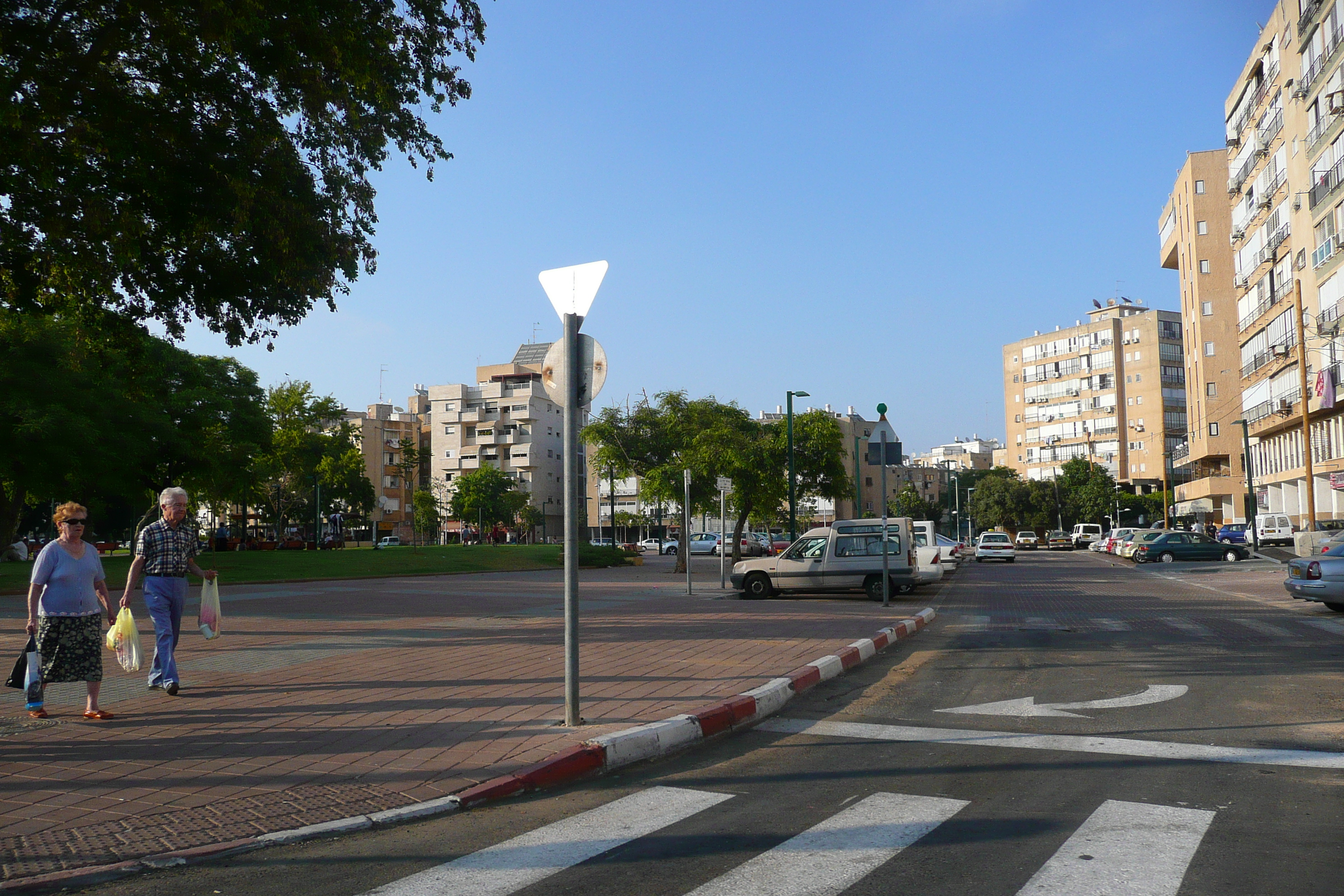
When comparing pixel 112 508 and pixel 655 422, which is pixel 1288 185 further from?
pixel 112 508

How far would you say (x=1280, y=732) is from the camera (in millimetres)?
6637

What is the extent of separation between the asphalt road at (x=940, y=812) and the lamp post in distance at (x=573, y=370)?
38.0 inches

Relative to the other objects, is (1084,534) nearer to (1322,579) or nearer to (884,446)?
(1322,579)

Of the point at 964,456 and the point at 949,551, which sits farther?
the point at 964,456

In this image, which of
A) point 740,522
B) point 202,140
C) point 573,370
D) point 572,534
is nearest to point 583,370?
point 573,370

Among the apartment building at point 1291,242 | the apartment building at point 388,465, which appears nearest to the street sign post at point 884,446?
the apartment building at point 1291,242

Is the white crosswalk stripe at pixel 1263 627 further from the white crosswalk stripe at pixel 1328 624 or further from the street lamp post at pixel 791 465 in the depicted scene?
the street lamp post at pixel 791 465

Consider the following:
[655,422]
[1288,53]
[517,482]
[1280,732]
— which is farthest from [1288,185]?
[517,482]

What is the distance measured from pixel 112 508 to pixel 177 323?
46.2m

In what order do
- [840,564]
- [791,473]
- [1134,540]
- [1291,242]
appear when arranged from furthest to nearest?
[1291,242], [1134,540], [791,473], [840,564]

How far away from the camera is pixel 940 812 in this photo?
4.83 meters

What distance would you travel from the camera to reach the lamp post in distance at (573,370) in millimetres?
6574

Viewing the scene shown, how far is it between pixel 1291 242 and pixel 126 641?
54.5 m

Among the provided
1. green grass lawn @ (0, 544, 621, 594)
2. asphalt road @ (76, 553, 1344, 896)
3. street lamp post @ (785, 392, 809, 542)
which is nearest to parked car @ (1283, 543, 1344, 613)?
asphalt road @ (76, 553, 1344, 896)
